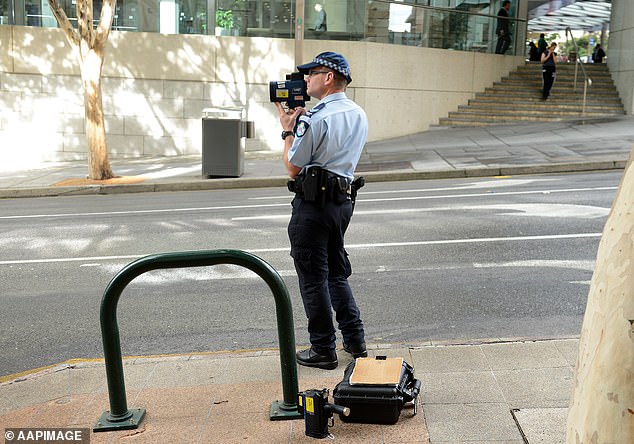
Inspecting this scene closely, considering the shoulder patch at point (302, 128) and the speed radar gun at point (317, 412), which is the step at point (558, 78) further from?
the speed radar gun at point (317, 412)

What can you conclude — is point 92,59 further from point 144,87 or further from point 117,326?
point 117,326

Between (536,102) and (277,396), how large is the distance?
20490mm

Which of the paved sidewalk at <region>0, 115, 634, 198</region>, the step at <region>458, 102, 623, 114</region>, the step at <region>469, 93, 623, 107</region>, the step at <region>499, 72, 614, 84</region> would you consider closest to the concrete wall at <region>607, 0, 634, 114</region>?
the step at <region>499, 72, 614, 84</region>

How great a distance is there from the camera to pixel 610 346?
2.06 m

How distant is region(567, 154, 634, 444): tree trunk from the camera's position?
200 cm

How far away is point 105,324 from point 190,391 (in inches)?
34.7

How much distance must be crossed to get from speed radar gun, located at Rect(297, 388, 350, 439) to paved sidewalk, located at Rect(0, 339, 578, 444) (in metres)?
0.08

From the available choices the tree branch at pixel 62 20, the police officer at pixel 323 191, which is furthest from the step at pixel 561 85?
the police officer at pixel 323 191

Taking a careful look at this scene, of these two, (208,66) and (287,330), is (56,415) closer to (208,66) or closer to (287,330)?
(287,330)

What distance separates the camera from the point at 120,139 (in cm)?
2042

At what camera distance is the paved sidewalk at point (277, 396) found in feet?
13.1

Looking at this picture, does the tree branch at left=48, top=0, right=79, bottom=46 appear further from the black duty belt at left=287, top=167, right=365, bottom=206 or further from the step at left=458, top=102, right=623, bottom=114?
the black duty belt at left=287, top=167, right=365, bottom=206

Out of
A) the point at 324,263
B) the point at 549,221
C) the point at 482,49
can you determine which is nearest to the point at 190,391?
the point at 324,263

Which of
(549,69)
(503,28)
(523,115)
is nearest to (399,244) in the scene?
(523,115)
